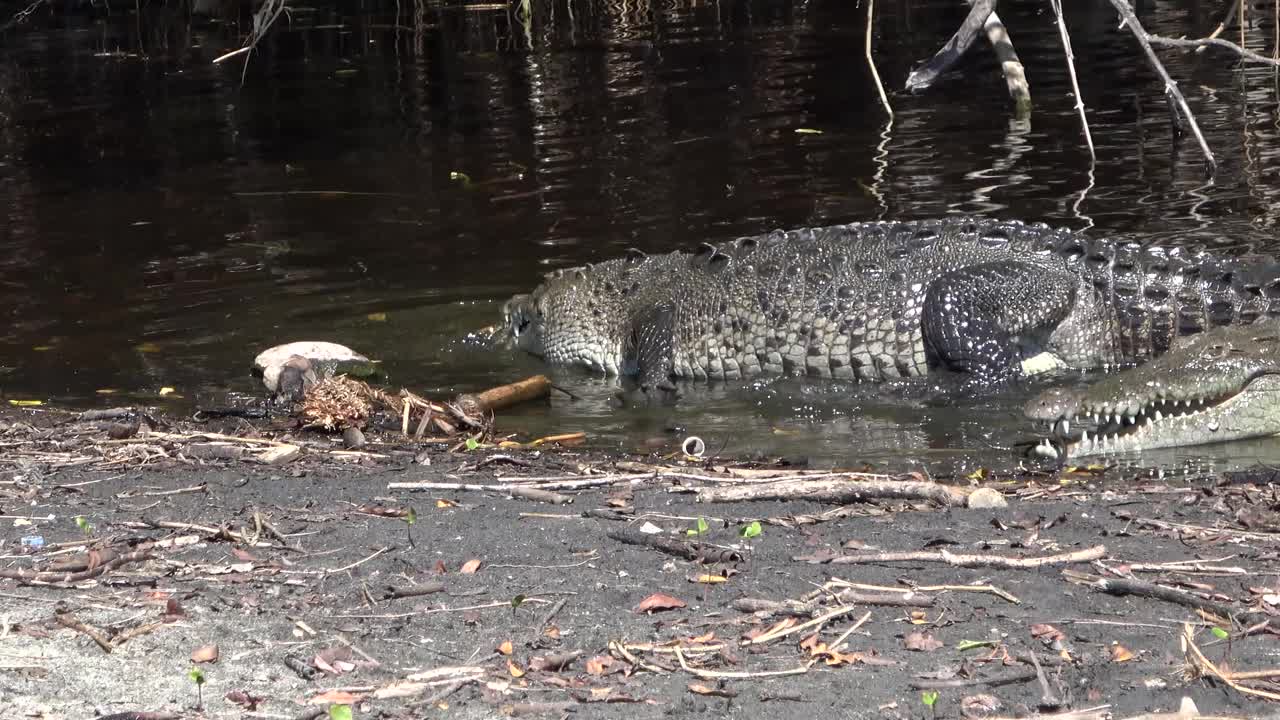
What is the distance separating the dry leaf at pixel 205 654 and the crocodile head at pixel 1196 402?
150 inches

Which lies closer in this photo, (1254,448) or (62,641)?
(62,641)

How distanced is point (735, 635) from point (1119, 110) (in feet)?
38.7

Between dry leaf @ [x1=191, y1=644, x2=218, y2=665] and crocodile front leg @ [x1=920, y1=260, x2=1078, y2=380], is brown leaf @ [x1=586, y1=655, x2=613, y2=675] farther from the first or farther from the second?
crocodile front leg @ [x1=920, y1=260, x2=1078, y2=380]

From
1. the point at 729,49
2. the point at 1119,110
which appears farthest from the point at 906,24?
the point at 1119,110

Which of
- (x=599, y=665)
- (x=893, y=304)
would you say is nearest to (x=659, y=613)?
(x=599, y=665)

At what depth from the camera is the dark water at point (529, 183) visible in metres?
8.08

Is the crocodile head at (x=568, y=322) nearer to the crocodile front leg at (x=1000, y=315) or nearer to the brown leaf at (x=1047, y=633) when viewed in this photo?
the crocodile front leg at (x=1000, y=315)

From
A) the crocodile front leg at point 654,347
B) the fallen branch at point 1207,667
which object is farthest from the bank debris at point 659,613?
the crocodile front leg at point 654,347

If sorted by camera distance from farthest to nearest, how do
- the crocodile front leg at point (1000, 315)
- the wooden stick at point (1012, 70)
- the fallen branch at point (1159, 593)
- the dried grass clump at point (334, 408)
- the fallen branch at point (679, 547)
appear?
the wooden stick at point (1012, 70) < the crocodile front leg at point (1000, 315) < the dried grass clump at point (334, 408) < the fallen branch at point (679, 547) < the fallen branch at point (1159, 593)

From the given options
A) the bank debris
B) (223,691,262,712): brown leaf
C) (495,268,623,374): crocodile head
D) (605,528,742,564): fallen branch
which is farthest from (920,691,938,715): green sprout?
(495,268,623,374): crocodile head

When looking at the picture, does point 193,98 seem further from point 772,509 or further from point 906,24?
point 772,509

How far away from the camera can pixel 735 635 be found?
3.72m

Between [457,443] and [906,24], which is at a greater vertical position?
[906,24]

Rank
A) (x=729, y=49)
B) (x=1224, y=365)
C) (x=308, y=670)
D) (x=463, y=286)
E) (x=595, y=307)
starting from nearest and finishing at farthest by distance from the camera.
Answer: (x=308, y=670) < (x=1224, y=365) < (x=595, y=307) < (x=463, y=286) < (x=729, y=49)
